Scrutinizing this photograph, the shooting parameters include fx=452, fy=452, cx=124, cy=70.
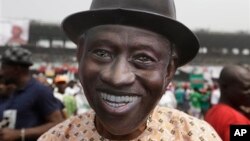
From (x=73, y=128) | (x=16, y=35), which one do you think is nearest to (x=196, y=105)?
(x=16, y=35)

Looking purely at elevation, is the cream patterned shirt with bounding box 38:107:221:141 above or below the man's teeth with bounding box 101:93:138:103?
below

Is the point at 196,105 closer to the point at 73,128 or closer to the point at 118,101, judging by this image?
the point at 73,128

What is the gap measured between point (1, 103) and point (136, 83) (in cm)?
215

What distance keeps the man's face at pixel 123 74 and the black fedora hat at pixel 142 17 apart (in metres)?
0.03

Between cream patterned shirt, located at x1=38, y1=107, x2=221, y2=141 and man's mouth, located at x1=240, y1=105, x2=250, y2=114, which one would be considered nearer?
cream patterned shirt, located at x1=38, y1=107, x2=221, y2=141

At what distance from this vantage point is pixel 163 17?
1555 millimetres

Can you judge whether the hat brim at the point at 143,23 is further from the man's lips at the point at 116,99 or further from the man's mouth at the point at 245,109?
the man's mouth at the point at 245,109

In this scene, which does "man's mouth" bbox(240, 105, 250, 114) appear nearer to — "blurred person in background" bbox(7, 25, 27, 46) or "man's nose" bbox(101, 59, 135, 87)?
"man's nose" bbox(101, 59, 135, 87)

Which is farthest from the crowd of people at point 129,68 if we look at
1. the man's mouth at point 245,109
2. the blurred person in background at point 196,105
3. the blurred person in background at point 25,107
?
the blurred person in background at point 196,105

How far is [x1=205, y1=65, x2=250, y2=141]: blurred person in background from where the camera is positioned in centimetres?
331

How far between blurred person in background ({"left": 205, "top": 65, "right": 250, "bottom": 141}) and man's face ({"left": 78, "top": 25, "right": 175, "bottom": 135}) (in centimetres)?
181

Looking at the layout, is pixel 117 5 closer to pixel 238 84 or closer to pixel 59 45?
pixel 238 84

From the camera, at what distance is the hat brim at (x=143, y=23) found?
1551 mm

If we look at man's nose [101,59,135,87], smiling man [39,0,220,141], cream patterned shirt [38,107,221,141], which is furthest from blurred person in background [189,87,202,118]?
man's nose [101,59,135,87]
